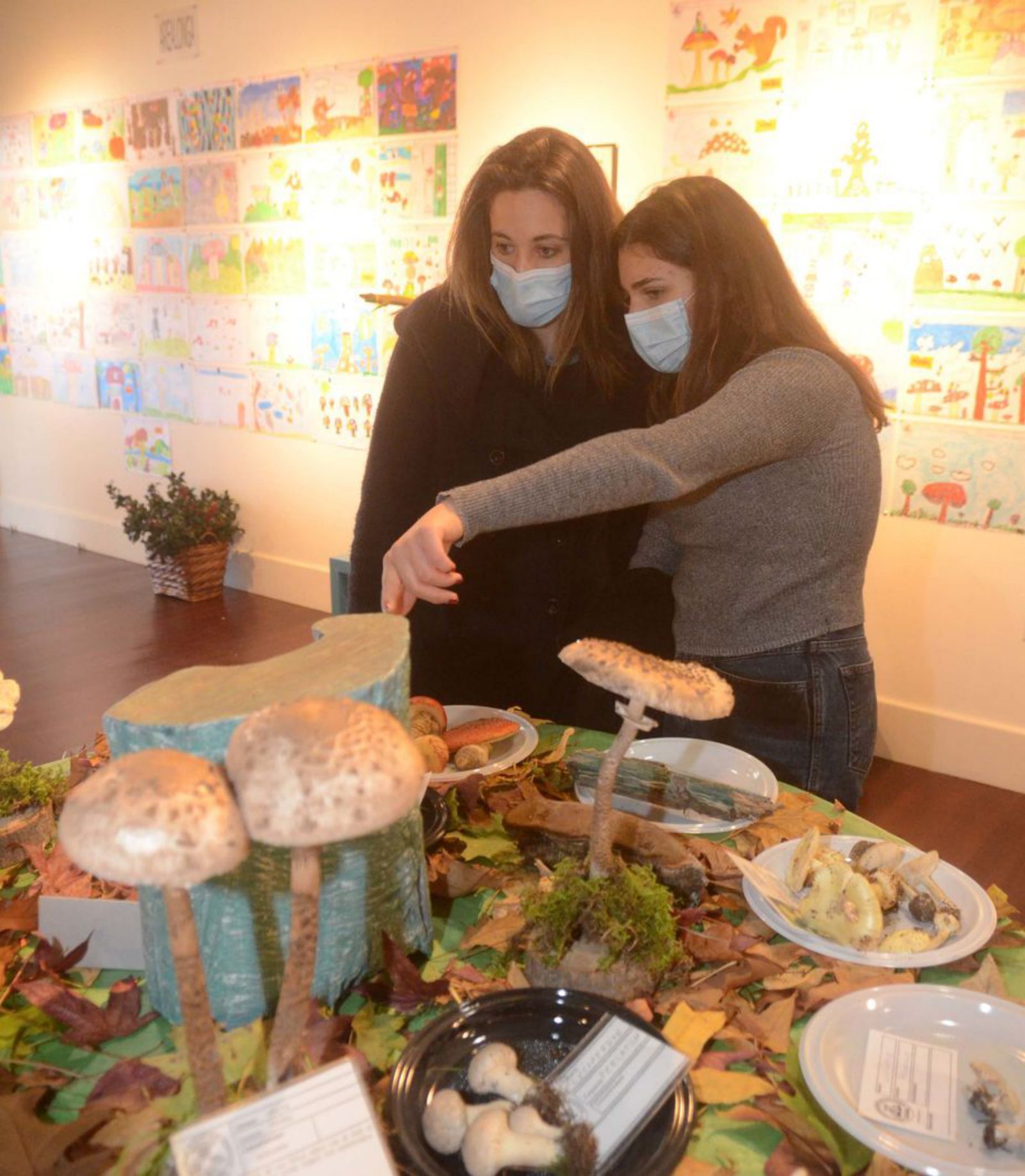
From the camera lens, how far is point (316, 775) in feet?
2.25

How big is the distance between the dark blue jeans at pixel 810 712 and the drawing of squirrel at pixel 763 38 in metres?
2.28

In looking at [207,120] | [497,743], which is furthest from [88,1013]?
[207,120]

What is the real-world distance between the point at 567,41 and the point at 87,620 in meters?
3.30

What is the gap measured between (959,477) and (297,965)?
2.91 m

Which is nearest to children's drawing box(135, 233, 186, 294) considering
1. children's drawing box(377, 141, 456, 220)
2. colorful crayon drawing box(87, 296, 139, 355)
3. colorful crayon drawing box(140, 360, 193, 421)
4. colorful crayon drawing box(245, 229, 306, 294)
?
colorful crayon drawing box(87, 296, 139, 355)

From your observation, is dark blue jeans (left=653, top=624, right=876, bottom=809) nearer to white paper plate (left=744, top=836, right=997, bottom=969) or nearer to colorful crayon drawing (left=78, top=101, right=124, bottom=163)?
white paper plate (left=744, top=836, right=997, bottom=969)

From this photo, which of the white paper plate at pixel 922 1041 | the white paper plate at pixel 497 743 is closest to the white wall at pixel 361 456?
the white paper plate at pixel 497 743

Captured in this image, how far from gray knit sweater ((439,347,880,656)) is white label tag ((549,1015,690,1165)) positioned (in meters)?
0.67

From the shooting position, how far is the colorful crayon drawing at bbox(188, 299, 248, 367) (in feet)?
16.6

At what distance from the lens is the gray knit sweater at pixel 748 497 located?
1382mm

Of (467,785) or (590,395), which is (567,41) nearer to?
(590,395)

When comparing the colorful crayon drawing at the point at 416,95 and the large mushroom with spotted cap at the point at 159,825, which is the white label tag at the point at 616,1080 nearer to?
the large mushroom with spotted cap at the point at 159,825

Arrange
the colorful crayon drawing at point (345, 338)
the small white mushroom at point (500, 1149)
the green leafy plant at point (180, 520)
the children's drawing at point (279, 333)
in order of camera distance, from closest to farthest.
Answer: the small white mushroom at point (500, 1149) → the colorful crayon drawing at point (345, 338) → the children's drawing at point (279, 333) → the green leafy plant at point (180, 520)

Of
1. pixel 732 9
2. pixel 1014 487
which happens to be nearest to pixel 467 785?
pixel 1014 487
